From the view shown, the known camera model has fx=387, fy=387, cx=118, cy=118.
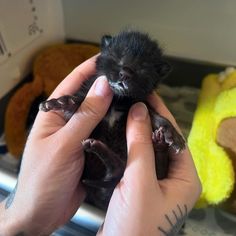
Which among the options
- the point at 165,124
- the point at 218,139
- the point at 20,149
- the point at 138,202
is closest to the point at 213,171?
the point at 218,139

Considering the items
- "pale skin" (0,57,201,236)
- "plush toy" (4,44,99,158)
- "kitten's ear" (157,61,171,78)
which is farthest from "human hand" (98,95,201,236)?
"plush toy" (4,44,99,158)

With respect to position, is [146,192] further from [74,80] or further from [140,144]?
[74,80]

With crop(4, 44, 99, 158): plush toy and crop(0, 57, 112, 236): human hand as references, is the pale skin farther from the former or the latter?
crop(4, 44, 99, 158): plush toy

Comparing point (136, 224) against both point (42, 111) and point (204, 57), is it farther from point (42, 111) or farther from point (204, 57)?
point (204, 57)

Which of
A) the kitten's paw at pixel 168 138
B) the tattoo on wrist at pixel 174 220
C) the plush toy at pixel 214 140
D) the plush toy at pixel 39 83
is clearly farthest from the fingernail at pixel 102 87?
the plush toy at pixel 39 83

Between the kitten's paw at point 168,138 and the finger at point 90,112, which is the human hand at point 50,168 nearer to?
the finger at point 90,112

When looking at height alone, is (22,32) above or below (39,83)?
above

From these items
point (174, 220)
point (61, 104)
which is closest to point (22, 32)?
point (61, 104)
